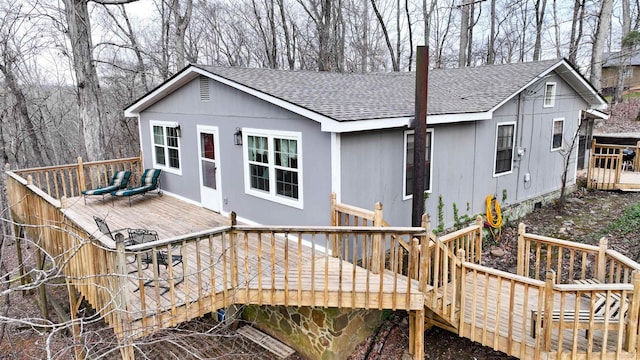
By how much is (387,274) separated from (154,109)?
308 inches

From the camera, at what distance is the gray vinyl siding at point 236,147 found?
695 cm

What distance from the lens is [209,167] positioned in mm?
9461

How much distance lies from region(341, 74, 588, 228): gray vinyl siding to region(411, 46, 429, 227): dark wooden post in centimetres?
44

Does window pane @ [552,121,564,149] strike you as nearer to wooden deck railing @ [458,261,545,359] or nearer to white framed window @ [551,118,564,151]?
white framed window @ [551,118,564,151]

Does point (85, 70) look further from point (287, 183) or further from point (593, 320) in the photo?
point (593, 320)

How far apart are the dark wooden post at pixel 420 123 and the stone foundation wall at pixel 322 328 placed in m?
2.01

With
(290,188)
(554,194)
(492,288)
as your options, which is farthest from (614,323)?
(554,194)

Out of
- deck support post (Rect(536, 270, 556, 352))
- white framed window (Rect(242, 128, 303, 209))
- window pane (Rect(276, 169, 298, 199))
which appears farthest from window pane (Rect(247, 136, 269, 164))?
deck support post (Rect(536, 270, 556, 352))

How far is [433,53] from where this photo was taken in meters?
28.7

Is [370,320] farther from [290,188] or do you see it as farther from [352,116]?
[352,116]

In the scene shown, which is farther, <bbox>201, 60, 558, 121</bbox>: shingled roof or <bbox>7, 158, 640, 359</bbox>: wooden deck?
<bbox>201, 60, 558, 121</bbox>: shingled roof

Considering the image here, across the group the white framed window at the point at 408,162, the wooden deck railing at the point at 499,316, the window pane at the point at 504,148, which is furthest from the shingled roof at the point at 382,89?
the wooden deck railing at the point at 499,316

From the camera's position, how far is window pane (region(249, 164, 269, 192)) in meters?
8.01

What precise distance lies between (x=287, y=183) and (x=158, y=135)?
525 cm
